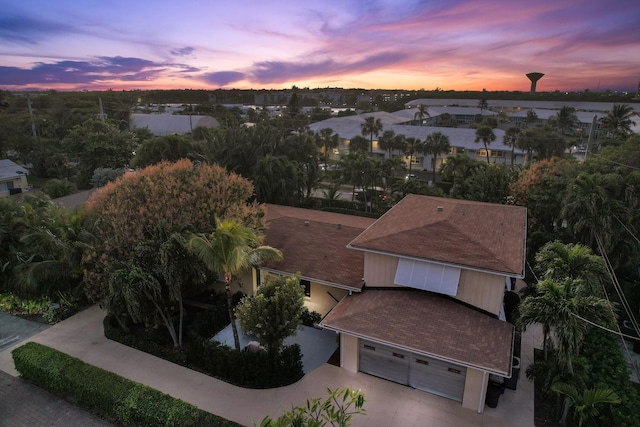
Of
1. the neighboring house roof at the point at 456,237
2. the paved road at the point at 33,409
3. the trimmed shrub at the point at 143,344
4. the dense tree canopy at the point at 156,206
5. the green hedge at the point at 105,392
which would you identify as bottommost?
the paved road at the point at 33,409

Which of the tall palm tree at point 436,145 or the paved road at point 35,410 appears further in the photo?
the tall palm tree at point 436,145

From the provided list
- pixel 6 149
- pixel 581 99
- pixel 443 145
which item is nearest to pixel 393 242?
pixel 443 145

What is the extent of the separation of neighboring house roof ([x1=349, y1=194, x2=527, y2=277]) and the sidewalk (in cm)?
492

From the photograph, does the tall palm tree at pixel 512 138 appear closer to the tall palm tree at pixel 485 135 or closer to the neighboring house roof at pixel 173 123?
the tall palm tree at pixel 485 135

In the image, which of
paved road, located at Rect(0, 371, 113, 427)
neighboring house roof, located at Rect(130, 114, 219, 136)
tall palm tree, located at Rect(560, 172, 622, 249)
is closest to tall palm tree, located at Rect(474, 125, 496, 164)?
tall palm tree, located at Rect(560, 172, 622, 249)

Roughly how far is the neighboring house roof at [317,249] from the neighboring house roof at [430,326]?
5.84 ft

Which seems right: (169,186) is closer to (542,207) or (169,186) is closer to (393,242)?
(393,242)

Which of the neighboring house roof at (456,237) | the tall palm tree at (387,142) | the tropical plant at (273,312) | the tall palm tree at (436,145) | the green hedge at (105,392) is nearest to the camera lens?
the green hedge at (105,392)

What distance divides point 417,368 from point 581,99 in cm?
15111

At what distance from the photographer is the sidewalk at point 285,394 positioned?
13188 millimetres

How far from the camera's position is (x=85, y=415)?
13641 mm

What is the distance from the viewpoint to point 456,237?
16.4 meters

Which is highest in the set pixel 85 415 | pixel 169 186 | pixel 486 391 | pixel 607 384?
pixel 169 186

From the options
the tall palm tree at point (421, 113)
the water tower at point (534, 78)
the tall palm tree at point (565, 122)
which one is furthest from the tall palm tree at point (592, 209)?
the water tower at point (534, 78)
